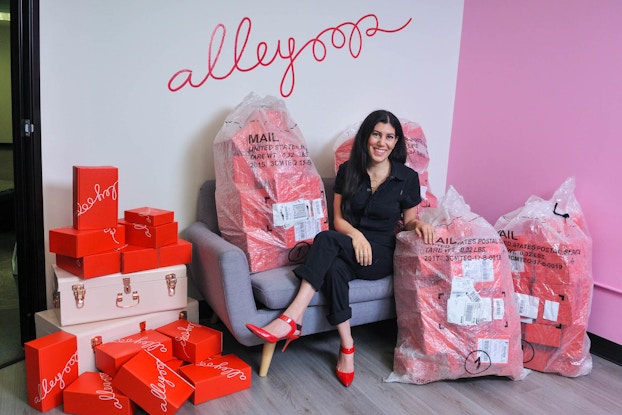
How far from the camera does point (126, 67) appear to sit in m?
2.13

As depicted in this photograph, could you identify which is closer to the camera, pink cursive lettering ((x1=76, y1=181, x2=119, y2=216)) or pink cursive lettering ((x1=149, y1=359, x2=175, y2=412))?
pink cursive lettering ((x1=149, y1=359, x2=175, y2=412))

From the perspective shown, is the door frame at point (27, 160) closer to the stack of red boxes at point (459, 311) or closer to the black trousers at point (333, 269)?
the black trousers at point (333, 269)

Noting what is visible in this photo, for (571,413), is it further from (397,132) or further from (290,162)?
(290,162)

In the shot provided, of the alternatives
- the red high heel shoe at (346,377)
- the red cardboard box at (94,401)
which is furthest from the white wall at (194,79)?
the red high heel shoe at (346,377)

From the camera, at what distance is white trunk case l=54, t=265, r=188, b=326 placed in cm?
180

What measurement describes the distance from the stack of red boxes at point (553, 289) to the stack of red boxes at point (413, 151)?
505 millimetres

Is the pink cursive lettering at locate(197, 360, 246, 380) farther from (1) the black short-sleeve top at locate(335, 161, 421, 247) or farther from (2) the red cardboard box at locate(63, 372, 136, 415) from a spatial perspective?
(1) the black short-sleeve top at locate(335, 161, 421, 247)

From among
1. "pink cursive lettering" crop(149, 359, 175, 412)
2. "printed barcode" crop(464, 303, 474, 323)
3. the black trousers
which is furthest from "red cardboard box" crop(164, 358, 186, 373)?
"printed barcode" crop(464, 303, 474, 323)

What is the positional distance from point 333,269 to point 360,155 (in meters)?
0.56

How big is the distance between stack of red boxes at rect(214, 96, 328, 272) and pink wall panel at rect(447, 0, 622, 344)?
3.89 ft

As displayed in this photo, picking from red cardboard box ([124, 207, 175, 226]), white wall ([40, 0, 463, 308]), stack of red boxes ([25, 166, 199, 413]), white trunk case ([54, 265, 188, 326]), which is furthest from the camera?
white wall ([40, 0, 463, 308])

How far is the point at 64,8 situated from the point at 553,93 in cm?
230

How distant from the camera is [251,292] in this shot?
74.0 inches

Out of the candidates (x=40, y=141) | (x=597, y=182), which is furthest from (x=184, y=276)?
(x=597, y=182)
